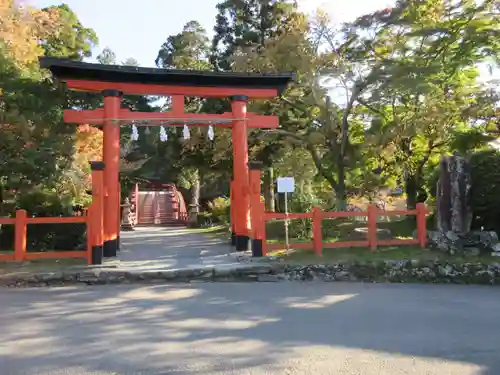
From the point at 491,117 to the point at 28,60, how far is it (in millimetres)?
14180

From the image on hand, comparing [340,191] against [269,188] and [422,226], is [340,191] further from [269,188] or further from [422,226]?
[269,188]

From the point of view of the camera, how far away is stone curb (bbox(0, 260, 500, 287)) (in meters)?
8.95

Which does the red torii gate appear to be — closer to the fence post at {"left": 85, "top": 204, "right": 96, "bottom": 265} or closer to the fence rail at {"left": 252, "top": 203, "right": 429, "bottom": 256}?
the fence rail at {"left": 252, "top": 203, "right": 429, "bottom": 256}

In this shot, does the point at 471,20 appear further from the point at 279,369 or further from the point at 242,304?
the point at 279,369

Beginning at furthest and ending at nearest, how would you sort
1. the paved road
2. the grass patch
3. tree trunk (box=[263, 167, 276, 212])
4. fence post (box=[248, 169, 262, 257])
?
tree trunk (box=[263, 167, 276, 212]) < fence post (box=[248, 169, 262, 257]) < the grass patch < the paved road

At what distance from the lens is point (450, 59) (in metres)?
14.8

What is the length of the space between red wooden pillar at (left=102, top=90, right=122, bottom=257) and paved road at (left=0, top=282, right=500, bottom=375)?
8.60 feet

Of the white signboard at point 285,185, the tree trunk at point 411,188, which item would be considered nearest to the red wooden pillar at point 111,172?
the white signboard at point 285,185

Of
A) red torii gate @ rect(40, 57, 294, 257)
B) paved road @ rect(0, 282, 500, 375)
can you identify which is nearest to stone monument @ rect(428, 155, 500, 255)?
paved road @ rect(0, 282, 500, 375)

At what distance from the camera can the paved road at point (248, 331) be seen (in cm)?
441

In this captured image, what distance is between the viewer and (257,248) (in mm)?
10438

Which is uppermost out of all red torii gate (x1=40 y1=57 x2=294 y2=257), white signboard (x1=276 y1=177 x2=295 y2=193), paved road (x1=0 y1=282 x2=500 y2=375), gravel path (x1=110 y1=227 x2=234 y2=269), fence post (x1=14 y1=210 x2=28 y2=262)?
red torii gate (x1=40 y1=57 x2=294 y2=257)

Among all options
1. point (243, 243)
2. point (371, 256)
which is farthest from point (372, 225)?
point (243, 243)

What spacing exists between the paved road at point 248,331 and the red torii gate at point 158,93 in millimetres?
3356
